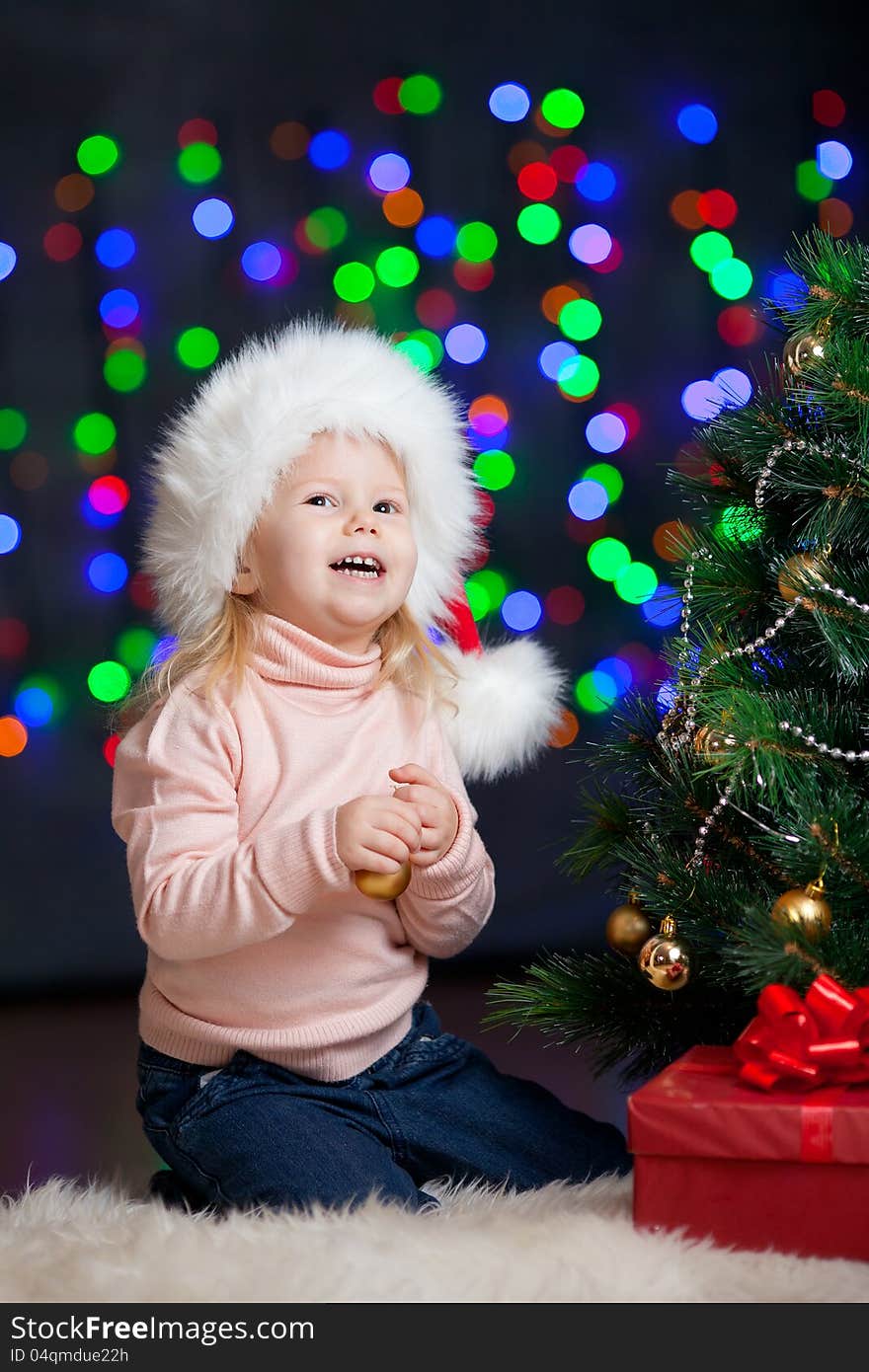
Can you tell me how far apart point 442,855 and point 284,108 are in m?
1.66

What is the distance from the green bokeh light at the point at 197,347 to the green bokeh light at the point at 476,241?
1.51ft

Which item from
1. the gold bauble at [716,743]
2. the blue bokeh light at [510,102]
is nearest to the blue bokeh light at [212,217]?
the blue bokeh light at [510,102]

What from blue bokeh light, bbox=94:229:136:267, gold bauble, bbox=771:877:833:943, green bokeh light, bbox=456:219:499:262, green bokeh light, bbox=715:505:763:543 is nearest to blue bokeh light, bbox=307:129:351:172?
green bokeh light, bbox=456:219:499:262

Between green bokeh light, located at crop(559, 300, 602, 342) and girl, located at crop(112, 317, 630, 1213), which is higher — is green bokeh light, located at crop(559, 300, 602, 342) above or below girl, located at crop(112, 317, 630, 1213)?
above

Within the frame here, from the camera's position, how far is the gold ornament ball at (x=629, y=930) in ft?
4.16

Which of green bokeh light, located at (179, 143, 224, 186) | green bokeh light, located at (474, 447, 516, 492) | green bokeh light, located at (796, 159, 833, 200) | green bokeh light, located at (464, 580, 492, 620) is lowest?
green bokeh light, located at (464, 580, 492, 620)

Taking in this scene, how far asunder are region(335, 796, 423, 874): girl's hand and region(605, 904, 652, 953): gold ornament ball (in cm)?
20

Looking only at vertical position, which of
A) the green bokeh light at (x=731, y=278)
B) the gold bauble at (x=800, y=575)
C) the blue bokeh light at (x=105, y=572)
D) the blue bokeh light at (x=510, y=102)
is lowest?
the blue bokeh light at (x=105, y=572)

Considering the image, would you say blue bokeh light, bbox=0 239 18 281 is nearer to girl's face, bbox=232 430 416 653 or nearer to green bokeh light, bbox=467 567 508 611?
green bokeh light, bbox=467 567 508 611

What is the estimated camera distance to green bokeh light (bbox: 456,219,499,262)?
2559 mm

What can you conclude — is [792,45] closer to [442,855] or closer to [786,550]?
[786,550]

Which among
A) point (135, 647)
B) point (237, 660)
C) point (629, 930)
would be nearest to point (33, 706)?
point (135, 647)

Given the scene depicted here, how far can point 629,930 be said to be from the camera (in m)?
1.27

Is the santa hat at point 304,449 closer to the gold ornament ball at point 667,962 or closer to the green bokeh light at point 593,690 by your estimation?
the gold ornament ball at point 667,962
